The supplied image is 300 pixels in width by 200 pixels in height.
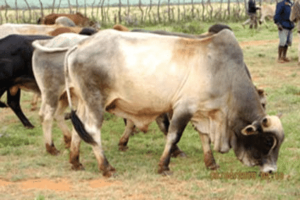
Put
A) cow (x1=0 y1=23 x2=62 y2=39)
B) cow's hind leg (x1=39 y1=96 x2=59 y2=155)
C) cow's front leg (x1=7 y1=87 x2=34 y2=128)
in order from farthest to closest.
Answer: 1. cow (x1=0 y1=23 x2=62 y2=39)
2. cow's front leg (x1=7 y1=87 x2=34 y2=128)
3. cow's hind leg (x1=39 y1=96 x2=59 y2=155)

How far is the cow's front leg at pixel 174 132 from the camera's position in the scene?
6.30 metres

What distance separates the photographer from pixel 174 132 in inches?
250

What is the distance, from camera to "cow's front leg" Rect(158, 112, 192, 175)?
6301 mm

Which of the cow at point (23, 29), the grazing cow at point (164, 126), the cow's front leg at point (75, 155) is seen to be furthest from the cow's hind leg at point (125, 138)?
the cow at point (23, 29)

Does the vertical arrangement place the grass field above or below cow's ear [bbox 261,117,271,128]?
below

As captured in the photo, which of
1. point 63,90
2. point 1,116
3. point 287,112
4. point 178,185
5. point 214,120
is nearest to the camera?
point 178,185

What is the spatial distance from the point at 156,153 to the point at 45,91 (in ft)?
5.90

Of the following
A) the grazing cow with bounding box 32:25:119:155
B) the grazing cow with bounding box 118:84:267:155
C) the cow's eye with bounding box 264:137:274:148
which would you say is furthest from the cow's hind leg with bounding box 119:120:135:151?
the cow's eye with bounding box 264:137:274:148

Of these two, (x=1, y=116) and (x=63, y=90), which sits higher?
(x=63, y=90)

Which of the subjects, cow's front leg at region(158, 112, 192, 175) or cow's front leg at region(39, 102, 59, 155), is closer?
cow's front leg at region(158, 112, 192, 175)

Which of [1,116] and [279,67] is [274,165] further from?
[279,67]

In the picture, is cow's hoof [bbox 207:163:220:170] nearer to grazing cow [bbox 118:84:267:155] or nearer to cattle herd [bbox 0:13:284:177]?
cattle herd [bbox 0:13:284:177]

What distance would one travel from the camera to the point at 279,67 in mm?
14508

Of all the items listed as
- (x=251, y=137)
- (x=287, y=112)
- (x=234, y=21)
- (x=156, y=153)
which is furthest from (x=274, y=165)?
(x=234, y=21)
